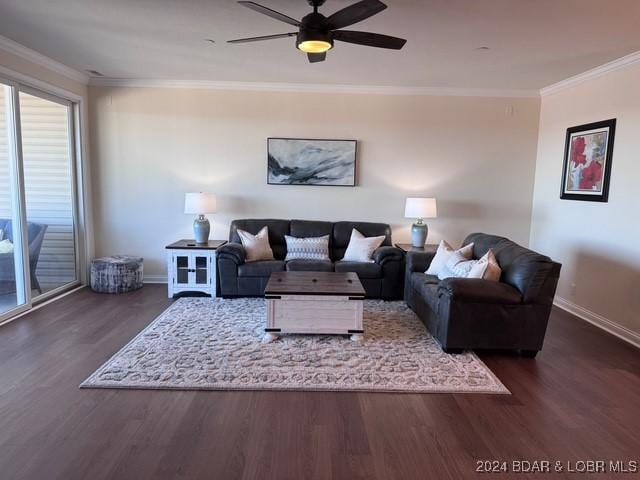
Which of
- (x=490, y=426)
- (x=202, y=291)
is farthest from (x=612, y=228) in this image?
(x=202, y=291)

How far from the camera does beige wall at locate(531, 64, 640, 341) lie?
394cm

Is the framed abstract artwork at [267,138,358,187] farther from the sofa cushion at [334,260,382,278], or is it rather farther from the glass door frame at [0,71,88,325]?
the glass door frame at [0,71,88,325]

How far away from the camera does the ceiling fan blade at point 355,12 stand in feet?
7.67

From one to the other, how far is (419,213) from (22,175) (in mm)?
4361

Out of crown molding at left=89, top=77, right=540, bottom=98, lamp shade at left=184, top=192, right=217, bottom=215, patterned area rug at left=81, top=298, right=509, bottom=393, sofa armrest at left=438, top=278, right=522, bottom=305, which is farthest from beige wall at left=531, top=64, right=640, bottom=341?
lamp shade at left=184, top=192, right=217, bottom=215

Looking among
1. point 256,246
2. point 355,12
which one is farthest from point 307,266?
point 355,12

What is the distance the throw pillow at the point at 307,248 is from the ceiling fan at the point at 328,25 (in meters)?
2.70

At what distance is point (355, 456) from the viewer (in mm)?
2158

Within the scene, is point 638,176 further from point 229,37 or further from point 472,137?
point 229,37

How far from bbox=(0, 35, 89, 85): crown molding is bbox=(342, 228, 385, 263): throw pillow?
Answer: 3.89 meters

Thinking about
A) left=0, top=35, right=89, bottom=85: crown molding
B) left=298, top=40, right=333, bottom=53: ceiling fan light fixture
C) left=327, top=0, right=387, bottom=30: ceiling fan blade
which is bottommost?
left=298, top=40, right=333, bottom=53: ceiling fan light fixture

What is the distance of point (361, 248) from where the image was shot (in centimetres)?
518

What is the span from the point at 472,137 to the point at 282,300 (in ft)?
11.9

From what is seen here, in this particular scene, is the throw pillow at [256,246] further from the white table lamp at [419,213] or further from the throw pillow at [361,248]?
the white table lamp at [419,213]
